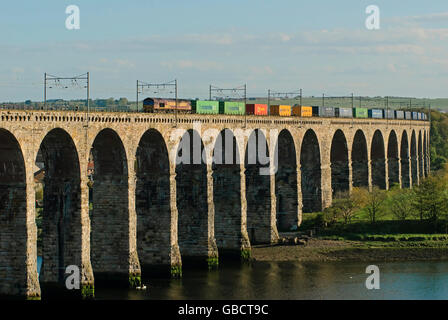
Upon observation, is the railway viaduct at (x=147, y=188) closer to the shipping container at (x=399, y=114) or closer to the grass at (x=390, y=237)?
the grass at (x=390, y=237)

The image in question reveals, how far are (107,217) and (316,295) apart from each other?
1858 cm

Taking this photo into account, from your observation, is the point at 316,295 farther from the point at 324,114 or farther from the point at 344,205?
the point at 324,114

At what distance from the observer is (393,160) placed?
480 feet

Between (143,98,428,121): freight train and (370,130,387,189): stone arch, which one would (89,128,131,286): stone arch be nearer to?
(143,98,428,121): freight train

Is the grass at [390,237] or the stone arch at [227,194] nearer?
the stone arch at [227,194]

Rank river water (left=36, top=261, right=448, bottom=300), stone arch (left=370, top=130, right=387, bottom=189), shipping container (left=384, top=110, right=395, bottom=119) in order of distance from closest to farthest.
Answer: river water (left=36, top=261, right=448, bottom=300) → stone arch (left=370, top=130, right=387, bottom=189) → shipping container (left=384, top=110, right=395, bottom=119)

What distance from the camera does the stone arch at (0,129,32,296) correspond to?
60531mm

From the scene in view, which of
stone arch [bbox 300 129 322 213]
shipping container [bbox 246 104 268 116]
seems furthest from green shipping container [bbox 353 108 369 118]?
shipping container [bbox 246 104 268 116]

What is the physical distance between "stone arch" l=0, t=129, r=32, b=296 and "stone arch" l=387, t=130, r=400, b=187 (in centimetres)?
9246

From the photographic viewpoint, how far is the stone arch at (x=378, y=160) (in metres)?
138

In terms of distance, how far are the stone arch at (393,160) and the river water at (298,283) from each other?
5641cm

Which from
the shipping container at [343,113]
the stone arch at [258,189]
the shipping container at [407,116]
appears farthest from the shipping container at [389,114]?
the stone arch at [258,189]

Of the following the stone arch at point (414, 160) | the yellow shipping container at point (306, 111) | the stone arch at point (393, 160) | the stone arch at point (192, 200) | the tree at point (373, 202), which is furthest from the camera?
the stone arch at point (414, 160)

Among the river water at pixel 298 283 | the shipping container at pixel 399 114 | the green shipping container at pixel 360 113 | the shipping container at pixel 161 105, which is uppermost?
the shipping container at pixel 399 114
